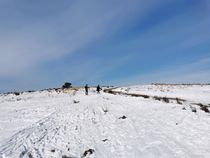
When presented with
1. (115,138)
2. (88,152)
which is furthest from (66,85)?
(88,152)

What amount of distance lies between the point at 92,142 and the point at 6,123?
830 centimetres

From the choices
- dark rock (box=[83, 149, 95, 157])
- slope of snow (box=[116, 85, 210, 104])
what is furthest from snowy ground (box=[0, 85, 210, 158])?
slope of snow (box=[116, 85, 210, 104])

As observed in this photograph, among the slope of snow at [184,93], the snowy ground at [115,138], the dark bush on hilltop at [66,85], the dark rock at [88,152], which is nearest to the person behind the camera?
the dark rock at [88,152]

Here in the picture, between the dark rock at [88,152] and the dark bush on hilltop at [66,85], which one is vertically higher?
the dark bush on hilltop at [66,85]

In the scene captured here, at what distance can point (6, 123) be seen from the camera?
16.3 metres

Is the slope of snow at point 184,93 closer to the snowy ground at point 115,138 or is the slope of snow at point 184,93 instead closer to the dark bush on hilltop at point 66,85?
the snowy ground at point 115,138

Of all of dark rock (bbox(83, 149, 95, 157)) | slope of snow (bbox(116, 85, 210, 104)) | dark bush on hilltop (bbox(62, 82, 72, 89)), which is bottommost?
dark rock (bbox(83, 149, 95, 157))

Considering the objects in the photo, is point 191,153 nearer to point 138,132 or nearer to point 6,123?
point 138,132

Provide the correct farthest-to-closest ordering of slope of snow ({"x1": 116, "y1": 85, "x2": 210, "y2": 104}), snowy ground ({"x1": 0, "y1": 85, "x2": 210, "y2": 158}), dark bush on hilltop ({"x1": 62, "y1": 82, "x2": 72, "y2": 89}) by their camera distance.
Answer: dark bush on hilltop ({"x1": 62, "y1": 82, "x2": 72, "y2": 89}) → slope of snow ({"x1": 116, "y1": 85, "x2": 210, "y2": 104}) → snowy ground ({"x1": 0, "y1": 85, "x2": 210, "y2": 158})

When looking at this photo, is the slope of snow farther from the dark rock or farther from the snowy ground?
the dark rock

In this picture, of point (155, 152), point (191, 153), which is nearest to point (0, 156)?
point (155, 152)

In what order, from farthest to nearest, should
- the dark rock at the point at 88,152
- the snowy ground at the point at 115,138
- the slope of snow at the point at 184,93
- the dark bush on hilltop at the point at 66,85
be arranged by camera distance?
the dark bush on hilltop at the point at 66,85 → the slope of snow at the point at 184,93 → the snowy ground at the point at 115,138 → the dark rock at the point at 88,152

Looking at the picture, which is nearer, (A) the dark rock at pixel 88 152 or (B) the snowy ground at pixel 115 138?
(A) the dark rock at pixel 88 152

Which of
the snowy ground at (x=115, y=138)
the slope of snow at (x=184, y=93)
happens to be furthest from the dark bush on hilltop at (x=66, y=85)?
the snowy ground at (x=115, y=138)
